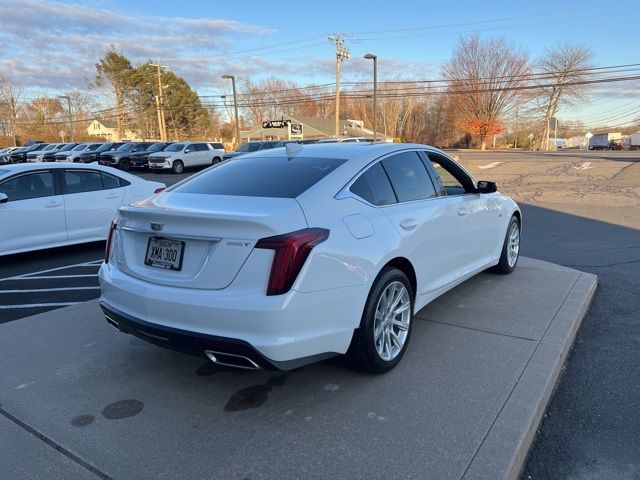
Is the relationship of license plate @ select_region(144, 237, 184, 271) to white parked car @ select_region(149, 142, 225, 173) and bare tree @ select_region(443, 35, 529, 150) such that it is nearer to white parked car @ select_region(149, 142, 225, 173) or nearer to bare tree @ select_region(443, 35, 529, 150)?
white parked car @ select_region(149, 142, 225, 173)

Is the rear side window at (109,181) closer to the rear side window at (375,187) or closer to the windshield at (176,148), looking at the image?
the rear side window at (375,187)

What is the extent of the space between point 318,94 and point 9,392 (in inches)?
2830

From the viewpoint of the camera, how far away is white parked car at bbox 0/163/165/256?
7.13 metres

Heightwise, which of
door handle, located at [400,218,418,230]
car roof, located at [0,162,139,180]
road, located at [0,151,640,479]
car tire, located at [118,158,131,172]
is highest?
car roof, located at [0,162,139,180]

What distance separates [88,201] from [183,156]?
77.8ft

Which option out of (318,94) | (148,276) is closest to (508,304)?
(148,276)

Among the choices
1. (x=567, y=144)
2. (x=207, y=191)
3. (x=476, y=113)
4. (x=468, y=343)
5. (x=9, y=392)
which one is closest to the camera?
(x=9, y=392)

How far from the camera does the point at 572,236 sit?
9125 mm

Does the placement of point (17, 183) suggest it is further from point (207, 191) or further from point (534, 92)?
point (534, 92)

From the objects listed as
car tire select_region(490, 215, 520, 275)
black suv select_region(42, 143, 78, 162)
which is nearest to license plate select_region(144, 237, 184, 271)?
car tire select_region(490, 215, 520, 275)

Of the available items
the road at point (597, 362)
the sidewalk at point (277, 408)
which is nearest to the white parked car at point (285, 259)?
the sidewalk at point (277, 408)

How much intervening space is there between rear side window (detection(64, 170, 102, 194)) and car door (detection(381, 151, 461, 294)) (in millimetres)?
5640

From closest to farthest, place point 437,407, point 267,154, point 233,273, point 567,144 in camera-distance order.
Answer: point 233,273
point 437,407
point 267,154
point 567,144

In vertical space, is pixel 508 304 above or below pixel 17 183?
below
